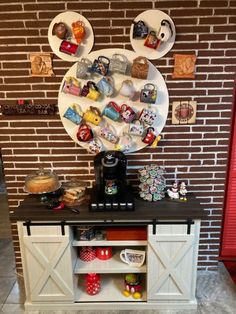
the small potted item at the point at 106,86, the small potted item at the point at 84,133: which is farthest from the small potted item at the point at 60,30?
the small potted item at the point at 84,133

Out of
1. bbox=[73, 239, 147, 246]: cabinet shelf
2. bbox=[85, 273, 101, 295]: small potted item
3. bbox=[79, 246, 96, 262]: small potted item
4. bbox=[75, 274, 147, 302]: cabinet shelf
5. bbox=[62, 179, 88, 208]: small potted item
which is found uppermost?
bbox=[62, 179, 88, 208]: small potted item

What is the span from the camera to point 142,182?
2.16 metres

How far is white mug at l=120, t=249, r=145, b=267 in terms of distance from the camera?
85.3 inches

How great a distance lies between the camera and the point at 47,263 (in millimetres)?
2049

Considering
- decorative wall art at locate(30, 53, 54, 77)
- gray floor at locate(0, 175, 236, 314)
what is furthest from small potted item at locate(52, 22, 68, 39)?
gray floor at locate(0, 175, 236, 314)

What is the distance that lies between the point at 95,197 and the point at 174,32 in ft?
4.20

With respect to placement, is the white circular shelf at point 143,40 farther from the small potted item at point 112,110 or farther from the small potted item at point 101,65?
the small potted item at point 112,110

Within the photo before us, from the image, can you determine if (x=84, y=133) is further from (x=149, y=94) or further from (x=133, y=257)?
(x=133, y=257)

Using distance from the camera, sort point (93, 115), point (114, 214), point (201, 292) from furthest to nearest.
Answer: point (201, 292) < point (93, 115) < point (114, 214)

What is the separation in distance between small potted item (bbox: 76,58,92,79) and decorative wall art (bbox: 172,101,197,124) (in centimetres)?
67

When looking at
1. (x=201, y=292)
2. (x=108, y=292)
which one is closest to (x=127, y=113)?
(x=108, y=292)

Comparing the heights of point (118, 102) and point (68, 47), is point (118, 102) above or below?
below

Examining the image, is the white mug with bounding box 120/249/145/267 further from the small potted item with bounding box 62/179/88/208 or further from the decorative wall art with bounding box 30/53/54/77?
the decorative wall art with bounding box 30/53/54/77

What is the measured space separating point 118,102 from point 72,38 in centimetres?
55
